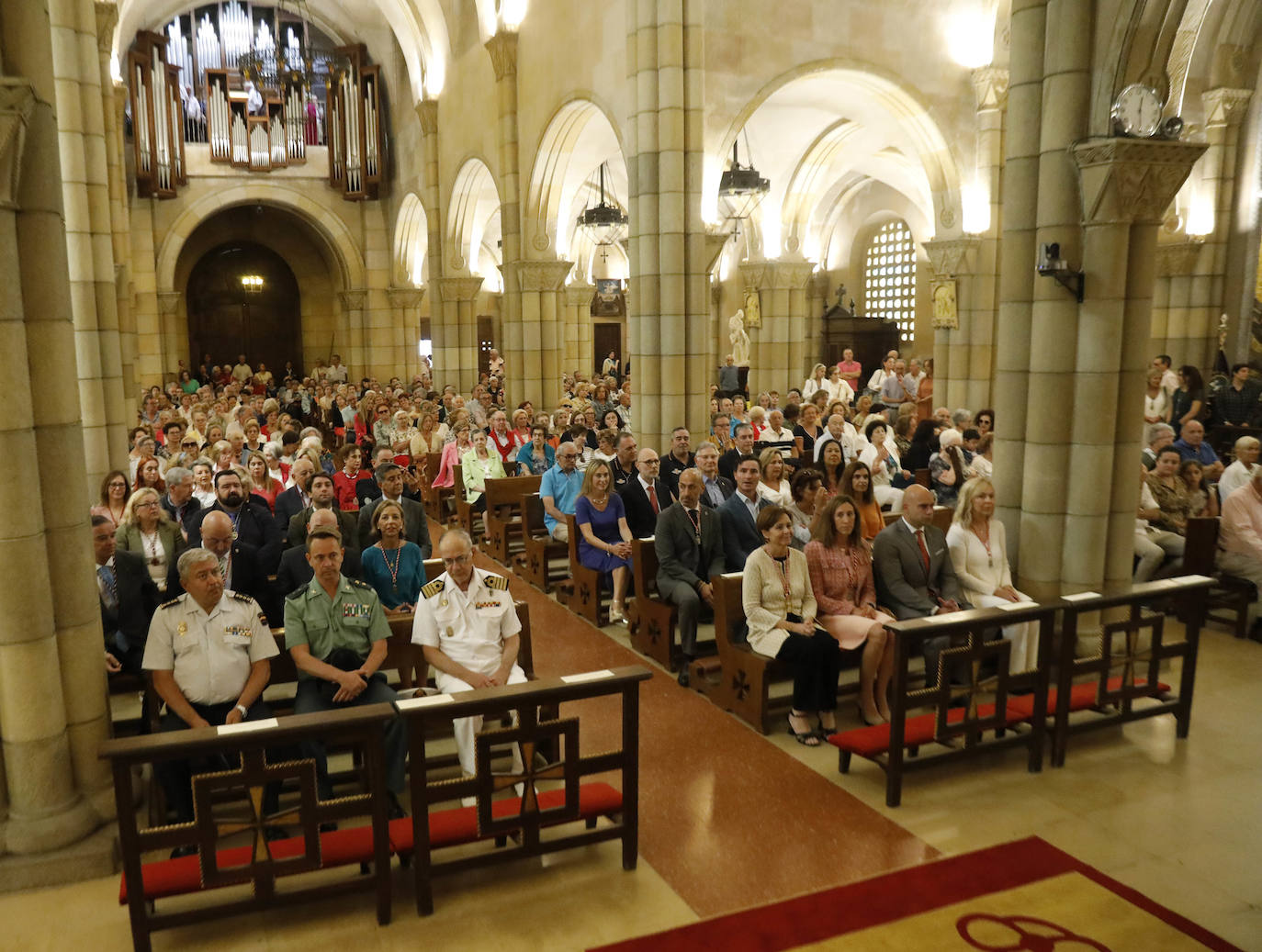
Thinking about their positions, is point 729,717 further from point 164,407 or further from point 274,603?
point 164,407

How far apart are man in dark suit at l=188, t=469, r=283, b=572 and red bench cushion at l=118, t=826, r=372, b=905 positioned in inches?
98.1

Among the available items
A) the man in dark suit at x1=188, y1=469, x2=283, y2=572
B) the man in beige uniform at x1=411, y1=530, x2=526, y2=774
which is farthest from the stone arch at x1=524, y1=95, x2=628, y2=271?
the man in beige uniform at x1=411, y1=530, x2=526, y2=774

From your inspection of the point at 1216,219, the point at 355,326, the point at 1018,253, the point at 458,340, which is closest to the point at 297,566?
the point at 1018,253

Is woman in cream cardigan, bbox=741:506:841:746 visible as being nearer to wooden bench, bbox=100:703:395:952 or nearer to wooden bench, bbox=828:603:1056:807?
wooden bench, bbox=828:603:1056:807

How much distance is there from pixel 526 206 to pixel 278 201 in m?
10.4

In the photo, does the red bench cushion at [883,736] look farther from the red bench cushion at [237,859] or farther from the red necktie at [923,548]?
the red bench cushion at [237,859]

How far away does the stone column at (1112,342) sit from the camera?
17.2 ft

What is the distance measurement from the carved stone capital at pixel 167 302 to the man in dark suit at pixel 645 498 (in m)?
17.6

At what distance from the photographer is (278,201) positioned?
22.2 meters

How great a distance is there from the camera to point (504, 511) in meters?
9.27

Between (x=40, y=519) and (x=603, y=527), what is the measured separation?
12.9 ft

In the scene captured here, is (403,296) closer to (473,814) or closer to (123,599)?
(123,599)

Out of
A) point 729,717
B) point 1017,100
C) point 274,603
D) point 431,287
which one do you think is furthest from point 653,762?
point 431,287

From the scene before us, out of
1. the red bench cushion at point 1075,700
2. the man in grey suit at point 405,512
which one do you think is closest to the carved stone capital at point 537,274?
the man in grey suit at point 405,512
